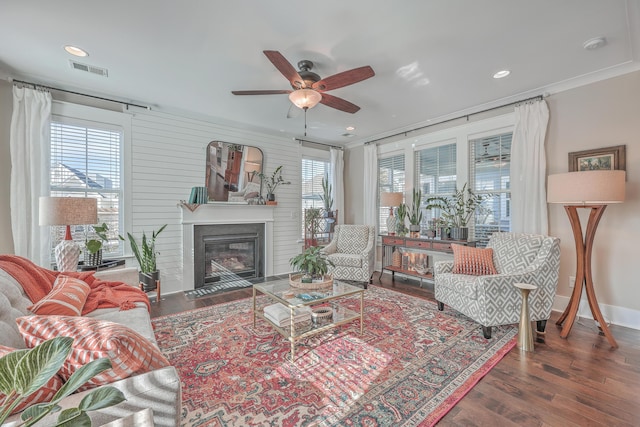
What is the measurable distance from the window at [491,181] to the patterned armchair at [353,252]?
162cm

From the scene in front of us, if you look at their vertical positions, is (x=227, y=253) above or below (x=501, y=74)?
below

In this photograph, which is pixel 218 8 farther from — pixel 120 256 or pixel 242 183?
pixel 120 256

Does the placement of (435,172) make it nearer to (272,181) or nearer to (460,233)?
(460,233)

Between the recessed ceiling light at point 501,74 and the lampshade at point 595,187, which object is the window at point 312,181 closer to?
the recessed ceiling light at point 501,74

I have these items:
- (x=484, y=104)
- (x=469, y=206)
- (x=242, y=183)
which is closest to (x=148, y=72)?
(x=242, y=183)

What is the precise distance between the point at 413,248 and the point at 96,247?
4324 mm

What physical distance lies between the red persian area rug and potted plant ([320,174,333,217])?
2.83 meters

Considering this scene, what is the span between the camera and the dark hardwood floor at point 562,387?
160 centimetres

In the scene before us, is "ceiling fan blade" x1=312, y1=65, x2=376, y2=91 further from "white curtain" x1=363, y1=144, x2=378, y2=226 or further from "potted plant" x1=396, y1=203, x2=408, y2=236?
"white curtain" x1=363, y1=144, x2=378, y2=226

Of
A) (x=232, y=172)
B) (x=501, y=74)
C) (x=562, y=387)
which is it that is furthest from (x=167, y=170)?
(x=562, y=387)

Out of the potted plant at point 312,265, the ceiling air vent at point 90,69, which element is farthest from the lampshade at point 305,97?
the ceiling air vent at point 90,69

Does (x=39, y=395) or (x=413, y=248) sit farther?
(x=413, y=248)

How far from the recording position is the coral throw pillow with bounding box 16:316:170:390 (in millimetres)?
1007

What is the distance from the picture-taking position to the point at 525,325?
7.72ft
